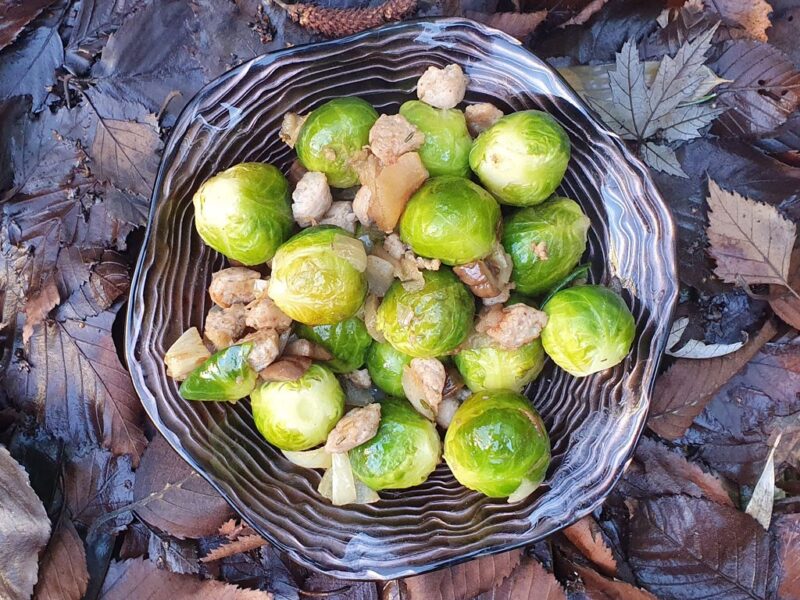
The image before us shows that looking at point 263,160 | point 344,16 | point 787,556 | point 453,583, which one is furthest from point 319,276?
point 787,556

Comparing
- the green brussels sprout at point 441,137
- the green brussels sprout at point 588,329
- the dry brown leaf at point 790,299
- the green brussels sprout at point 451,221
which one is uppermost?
the green brussels sprout at point 441,137

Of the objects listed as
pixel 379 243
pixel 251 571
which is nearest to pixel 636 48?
pixel 379 243

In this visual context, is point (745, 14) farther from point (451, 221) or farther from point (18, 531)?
point (18, 531)

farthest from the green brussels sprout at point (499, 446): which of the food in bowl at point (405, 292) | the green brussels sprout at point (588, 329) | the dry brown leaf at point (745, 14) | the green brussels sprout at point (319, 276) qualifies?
the dry brown leaf at point (745, 14)

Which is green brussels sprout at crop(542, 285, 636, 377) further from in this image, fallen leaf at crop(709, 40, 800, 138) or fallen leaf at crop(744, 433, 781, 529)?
fallen leaf at crop(709, 40, 800, 138)

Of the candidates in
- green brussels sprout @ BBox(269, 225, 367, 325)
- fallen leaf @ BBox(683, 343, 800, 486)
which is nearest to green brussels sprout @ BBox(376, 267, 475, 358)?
green brussels sprout @ BBox(269, 225, 367, 325)

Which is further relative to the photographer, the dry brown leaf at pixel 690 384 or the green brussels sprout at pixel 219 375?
the dry brown leaf at pixel 690 384

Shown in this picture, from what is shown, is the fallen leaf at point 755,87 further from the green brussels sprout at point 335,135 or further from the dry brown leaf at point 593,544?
the dry brown leaf at point 593,544
